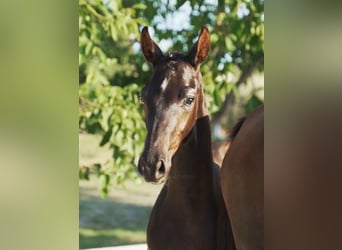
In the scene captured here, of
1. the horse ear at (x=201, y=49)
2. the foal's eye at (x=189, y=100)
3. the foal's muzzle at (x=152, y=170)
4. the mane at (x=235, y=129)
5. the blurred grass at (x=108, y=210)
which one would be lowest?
the blurred grass at (x=108, y=210)

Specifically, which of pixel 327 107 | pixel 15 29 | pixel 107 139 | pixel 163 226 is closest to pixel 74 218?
pixel 15 29

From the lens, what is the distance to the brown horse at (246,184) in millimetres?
1248

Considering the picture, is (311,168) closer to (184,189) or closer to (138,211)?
(184,189)

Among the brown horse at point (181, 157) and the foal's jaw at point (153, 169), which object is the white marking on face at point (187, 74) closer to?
the brown horse at point (181, 157)

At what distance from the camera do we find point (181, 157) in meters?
1.39

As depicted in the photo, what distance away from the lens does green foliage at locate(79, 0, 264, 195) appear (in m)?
1.49

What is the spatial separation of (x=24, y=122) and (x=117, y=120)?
2.98 feet

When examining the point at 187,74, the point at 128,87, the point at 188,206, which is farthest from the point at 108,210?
the point at 187,74

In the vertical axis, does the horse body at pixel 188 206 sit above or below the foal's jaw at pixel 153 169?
below

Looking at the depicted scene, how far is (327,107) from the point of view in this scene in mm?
558

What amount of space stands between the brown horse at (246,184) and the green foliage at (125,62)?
0.16 metres

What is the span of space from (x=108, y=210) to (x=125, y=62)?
0.45m

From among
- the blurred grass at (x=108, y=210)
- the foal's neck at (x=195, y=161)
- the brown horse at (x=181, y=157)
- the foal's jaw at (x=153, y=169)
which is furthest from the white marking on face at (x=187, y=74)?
the blurred grass at (x=108, y=210)

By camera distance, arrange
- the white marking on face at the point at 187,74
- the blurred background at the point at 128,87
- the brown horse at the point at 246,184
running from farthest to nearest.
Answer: the blurred background at the point at 128,87 < the white marking on face at the point at 187,74 < the brown horse at the point at 246,184
